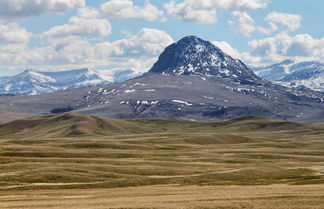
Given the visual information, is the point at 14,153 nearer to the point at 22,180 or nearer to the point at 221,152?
the point at 22,180

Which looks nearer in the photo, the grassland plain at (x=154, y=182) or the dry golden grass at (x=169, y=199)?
the dry golden grass at (x=169, y=199)

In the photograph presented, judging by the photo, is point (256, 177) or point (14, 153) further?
point (14, 153)

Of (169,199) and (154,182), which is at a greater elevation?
(169,199)

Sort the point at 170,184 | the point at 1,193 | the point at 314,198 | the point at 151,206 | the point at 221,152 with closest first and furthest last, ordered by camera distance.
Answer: the point at 151,206 < the point at 314,198 < the point at 1,193 < the point at 170,184 < the point at 221,152

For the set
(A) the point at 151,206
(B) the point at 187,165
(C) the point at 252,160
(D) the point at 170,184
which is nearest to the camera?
(A) the point at 151,206

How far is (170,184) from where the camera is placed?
8881cm

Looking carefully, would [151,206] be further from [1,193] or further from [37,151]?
[37,151]

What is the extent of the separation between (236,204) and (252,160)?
285 ft

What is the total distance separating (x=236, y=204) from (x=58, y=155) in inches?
3332

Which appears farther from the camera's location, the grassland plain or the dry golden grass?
the grassland plain

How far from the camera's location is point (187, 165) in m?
122

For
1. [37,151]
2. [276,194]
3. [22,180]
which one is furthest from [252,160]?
[276,194]

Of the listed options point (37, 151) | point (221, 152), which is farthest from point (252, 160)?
point (37, 151)

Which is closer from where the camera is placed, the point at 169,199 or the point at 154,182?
the point at 169,199
